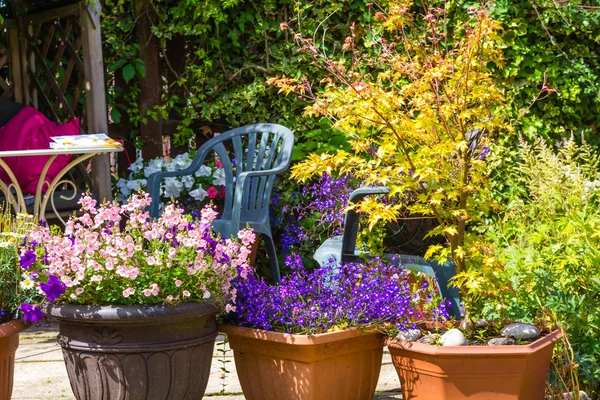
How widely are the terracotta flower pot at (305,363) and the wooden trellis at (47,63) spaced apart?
231 cm

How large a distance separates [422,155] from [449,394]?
74 centimetres

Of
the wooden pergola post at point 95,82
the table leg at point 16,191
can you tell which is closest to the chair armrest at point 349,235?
the table leg at point 16,191

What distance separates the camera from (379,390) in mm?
2986

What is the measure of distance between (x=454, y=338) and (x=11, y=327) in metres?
1.26

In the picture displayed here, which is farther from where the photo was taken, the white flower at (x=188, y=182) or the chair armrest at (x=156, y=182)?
the white flower at (x=188, y=182)

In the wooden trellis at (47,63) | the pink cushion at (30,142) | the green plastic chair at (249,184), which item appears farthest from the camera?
the wooden trellis at (47,63)

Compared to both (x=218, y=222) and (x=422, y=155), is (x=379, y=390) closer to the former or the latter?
(x=422, y=155)

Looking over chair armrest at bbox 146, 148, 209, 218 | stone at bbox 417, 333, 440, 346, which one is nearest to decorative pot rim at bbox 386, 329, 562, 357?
stone at bbox 417, 333, 440, 346

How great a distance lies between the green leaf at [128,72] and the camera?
5.00 meters

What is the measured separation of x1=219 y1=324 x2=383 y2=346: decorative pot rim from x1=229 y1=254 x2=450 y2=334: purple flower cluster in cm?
3

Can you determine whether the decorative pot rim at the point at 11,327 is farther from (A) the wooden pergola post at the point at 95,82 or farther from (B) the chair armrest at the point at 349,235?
(A) the wooden pergola post at the point at 95,82

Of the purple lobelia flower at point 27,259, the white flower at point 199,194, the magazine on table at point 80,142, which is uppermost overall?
the magazine on table at point 80,142

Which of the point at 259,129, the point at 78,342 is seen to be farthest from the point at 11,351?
the point at 259,129

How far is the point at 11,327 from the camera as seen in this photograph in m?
2.36
